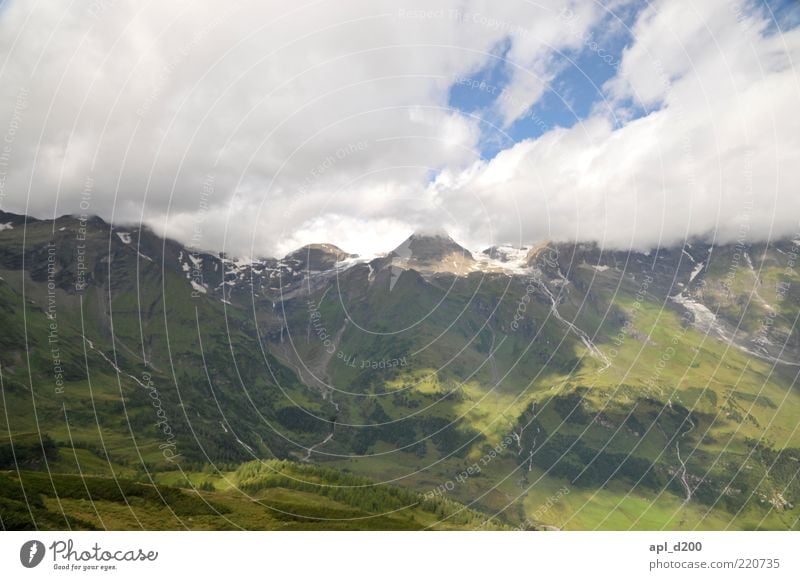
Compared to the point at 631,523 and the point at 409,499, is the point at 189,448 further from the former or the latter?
the point at 631,523

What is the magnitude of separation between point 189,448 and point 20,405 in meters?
62.2

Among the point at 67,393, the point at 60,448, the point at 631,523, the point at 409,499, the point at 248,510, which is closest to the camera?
the point at 248,510

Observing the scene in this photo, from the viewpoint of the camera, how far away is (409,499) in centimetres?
8550
